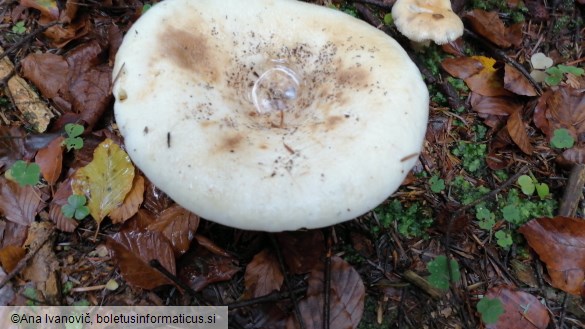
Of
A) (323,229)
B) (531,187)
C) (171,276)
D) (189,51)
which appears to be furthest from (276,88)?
(531,187)

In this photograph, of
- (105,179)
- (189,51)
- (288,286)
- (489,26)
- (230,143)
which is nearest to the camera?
(230,143)

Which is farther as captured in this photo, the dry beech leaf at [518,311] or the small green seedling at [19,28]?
the small green seedling at [19,28]

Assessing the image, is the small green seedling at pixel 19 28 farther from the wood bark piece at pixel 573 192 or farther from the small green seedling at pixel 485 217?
the wood bark piece at pixel 573 192

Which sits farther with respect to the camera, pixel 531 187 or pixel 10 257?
pixel 531 187

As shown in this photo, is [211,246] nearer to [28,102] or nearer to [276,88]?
[276,88]

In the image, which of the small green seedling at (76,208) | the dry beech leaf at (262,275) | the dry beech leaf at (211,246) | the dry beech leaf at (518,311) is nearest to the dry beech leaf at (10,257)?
the small green seedling at (76,208)

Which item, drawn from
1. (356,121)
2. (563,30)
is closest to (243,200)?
(356,121)
